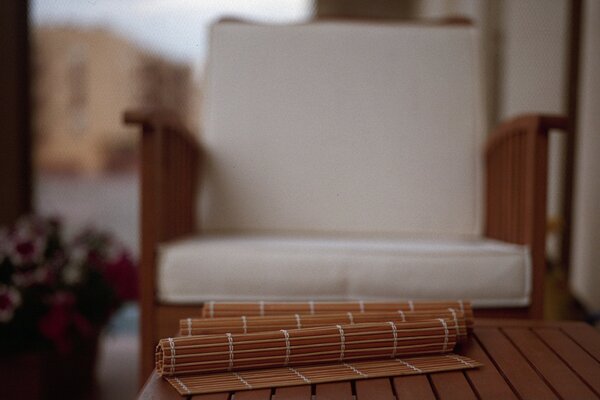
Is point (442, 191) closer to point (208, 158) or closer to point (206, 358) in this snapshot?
point (208, 158)

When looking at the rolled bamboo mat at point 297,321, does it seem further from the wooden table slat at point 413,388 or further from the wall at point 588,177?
the wall at point 588,177

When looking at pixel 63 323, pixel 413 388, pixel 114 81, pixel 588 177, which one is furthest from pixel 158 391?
pixel 114 81

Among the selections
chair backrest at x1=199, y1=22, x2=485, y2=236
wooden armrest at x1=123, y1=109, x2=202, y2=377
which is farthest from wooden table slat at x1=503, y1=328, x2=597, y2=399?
chair backrest at x1=199, y1=22, x2=485, y2=236

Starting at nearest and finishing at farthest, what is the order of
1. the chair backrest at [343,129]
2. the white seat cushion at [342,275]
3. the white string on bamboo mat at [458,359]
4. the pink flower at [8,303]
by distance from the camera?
the white string on bamboo mat at [458,359]
the white seat cushion at [342,275]
the pink flower at [8,303]
the chair backrest at [343,129]

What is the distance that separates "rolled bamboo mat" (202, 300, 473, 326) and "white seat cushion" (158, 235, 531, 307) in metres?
0.36

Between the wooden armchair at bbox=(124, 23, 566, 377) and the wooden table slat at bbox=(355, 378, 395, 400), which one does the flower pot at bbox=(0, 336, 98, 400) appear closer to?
the wooden armchair at bbox=(124, 23, 566, 377)

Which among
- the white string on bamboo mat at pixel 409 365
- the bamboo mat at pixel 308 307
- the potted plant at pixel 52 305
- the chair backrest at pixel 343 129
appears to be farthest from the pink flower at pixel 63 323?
the white string on bamboo mat at pixel 409 365

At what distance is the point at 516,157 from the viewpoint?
1371 millimetres

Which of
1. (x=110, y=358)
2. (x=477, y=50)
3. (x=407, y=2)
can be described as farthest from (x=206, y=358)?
(x=407, y=2)

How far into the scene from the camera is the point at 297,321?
0.70 m

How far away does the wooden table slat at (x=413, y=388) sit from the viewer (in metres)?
0.56

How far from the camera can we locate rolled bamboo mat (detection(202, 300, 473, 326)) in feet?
2.47

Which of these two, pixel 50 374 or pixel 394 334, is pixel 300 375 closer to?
pixel 394 334

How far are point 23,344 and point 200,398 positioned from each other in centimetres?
99
